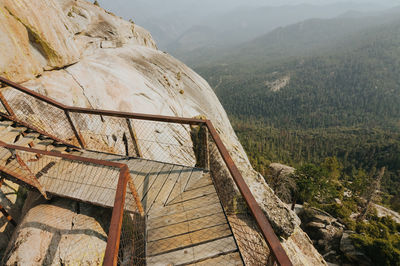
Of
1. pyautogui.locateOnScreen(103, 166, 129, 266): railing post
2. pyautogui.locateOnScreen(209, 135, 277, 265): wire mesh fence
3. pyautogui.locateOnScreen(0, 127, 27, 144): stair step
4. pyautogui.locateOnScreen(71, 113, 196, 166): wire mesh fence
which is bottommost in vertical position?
pyautogui.locateOnScreen(209, 135, 277, 265): wire mesh fence

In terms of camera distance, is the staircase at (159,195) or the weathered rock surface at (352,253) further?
the weathered rock surface at (352,253)

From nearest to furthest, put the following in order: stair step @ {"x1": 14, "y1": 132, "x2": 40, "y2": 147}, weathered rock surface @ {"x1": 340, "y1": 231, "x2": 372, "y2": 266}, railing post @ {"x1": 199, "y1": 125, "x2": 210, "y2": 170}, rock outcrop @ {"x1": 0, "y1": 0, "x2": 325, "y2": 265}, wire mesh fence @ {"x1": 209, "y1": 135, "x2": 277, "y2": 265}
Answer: rock outcrop @ {"x1": 0, "y1": 0, "x2": 325, "y2": 265}, railing post @ {"x1": 199, "y1": 125, "x2": 210, "y2": 170}, wire mesh fence @ {"x1": 209, "y1": 135, "x2": 277, "y2": 265}, stair step @ {"x1": 14, "y1": 132, "x2": 40, "y2": 147}, weathered rock surface @ {"x1": 340, "y1": 231, "x2": 372, "y2": 266}

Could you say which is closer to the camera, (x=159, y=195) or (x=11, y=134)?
(x=159, y=195)

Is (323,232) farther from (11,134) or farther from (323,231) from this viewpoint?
(11,134)

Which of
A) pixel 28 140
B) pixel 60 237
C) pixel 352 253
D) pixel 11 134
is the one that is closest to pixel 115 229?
pixel 60 237

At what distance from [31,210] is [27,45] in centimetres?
856

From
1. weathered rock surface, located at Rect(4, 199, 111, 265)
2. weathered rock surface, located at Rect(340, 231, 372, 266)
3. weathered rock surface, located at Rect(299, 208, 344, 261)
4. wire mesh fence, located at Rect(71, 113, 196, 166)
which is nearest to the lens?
weathered rock surface, located at Rect(4, 199, 111, 265)

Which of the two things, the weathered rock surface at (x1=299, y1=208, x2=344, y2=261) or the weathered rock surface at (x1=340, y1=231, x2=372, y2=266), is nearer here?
Answer: the weathered rock surface at (x1=340, y1=231, x2=372, y2=266)

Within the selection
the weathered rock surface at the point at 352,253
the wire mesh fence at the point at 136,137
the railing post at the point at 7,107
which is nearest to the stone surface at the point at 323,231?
the weathered rock surface at the point at 352,253

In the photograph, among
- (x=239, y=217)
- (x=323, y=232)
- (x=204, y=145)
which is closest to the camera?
(x=204, y=145)

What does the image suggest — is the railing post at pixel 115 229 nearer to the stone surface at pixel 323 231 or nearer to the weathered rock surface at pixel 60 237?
the weathered rock surface at pixel 60 237

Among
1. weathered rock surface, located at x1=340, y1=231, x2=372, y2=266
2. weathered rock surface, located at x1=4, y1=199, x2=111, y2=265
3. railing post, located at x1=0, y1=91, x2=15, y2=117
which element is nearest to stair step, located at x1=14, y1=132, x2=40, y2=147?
railing post, located at x1=0, y1=91, x2=15, y2=117

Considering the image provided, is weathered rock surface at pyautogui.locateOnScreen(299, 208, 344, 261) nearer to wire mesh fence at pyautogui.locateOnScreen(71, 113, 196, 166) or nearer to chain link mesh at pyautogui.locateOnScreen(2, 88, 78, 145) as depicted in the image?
wire mesh fence at pyautogui.locateOnScreen(71, 113, 196, 166)

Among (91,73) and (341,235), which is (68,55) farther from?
(341,235)
